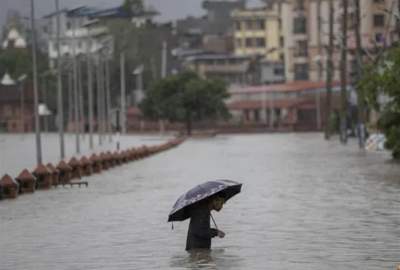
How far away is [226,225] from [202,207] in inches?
187

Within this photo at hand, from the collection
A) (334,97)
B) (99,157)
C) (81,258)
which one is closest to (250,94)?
(334,97)

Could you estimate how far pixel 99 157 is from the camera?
52.9 metres

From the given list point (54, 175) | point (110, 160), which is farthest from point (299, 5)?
point (54, 175)

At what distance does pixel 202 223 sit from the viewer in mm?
19969

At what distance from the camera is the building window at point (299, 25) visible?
184875mm

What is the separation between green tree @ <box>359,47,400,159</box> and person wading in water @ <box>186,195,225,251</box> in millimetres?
28934

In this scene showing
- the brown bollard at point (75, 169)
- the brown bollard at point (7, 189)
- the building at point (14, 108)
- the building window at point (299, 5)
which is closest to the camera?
the brown bollard at point (7, 189)

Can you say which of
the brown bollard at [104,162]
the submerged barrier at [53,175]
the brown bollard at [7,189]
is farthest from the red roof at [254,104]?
the brown bollard at [7,189]

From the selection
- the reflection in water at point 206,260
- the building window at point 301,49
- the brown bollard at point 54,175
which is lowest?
the brown bollard at point 54,175

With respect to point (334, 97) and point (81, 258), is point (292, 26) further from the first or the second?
point (81, 258)

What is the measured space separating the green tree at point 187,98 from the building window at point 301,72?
47.7 m

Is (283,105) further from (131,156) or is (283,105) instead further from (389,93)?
(389,93)

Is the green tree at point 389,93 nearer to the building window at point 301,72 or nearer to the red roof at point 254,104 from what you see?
the red roof at point 254,104

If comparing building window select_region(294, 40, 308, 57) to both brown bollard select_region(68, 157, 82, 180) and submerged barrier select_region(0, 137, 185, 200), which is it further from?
brown bollard select_region(68, 157, 82, 180)
